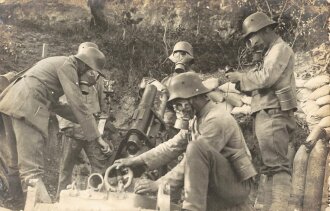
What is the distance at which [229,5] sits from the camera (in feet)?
29.0

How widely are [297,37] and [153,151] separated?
2.36m

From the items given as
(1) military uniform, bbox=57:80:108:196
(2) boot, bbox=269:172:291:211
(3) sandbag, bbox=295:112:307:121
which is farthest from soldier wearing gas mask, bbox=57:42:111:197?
(3) sandbag, bbox=295:112:307:121

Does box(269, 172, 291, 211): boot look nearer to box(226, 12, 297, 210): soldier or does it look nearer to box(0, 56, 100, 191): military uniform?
box(226, 12, 297, 210): soldier

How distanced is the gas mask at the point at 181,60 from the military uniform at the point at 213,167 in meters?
1.45

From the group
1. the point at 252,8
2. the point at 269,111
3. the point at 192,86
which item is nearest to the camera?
the point at 192,86

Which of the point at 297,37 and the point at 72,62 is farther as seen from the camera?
the point at 297,37

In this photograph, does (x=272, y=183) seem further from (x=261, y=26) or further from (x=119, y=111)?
(x=119, y=111)

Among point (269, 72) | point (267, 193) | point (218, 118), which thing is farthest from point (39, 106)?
point (267, 193)

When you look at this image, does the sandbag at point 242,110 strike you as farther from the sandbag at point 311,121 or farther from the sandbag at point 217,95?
the sandbag at point 311,121

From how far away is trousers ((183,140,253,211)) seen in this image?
21.3 ft

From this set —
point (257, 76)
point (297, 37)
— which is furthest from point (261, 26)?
point (297, 37)

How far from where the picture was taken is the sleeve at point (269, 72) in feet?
24.7

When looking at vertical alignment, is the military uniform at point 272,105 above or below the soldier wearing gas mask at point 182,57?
below

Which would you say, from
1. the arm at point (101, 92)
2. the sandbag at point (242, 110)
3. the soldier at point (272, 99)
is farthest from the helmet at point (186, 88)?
the arm at point (101, 92)
